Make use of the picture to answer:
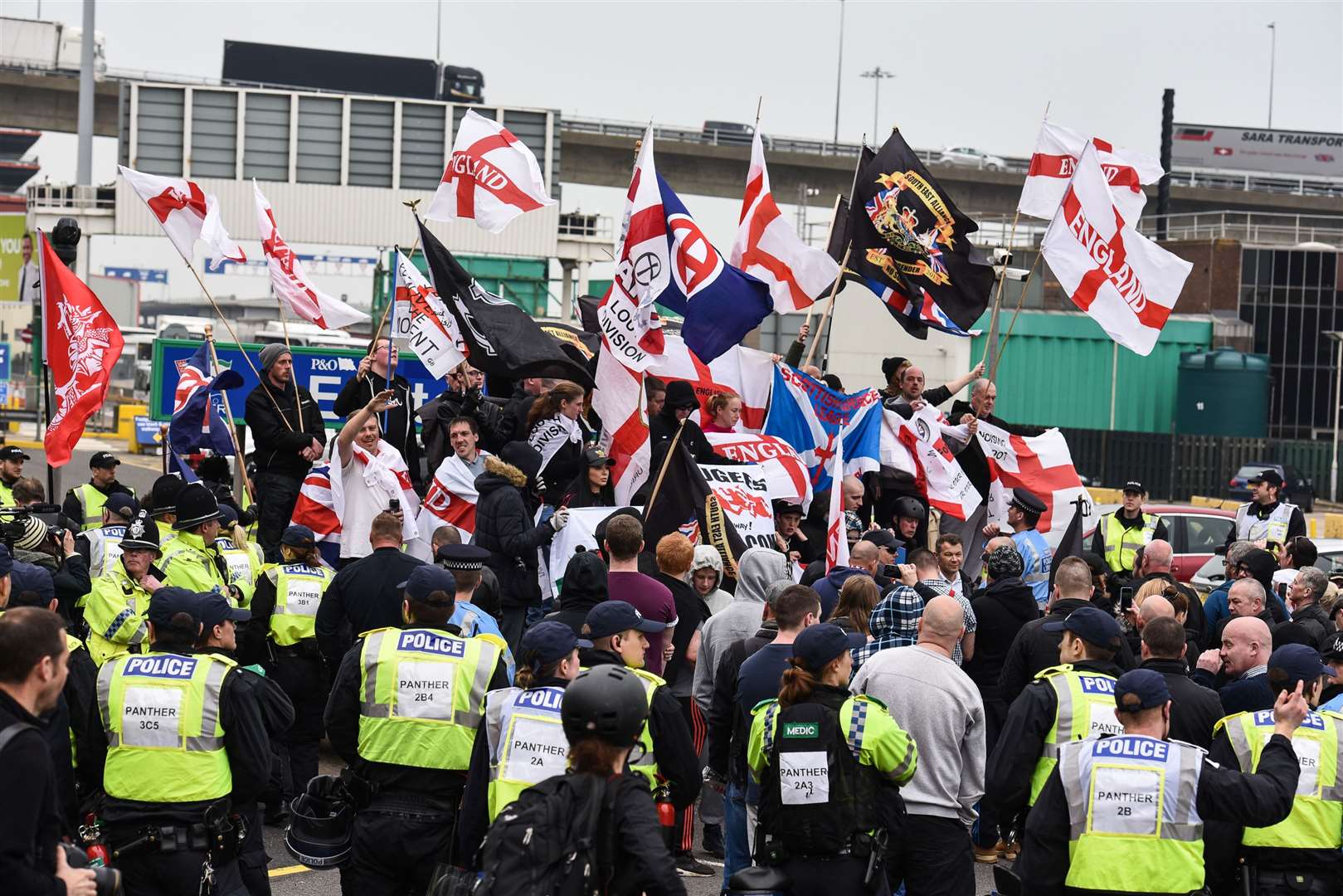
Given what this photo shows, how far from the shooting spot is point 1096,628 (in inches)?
266

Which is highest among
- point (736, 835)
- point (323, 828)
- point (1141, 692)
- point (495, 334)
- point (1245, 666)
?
point (495, 334)

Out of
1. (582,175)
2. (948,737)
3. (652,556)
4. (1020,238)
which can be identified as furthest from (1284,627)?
(582,175)

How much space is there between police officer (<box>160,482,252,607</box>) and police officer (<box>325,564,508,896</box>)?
9.33 feet

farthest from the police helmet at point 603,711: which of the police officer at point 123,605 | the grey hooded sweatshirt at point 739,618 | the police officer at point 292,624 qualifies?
the police officer at point 292,624

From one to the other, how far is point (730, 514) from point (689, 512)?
0.95ft

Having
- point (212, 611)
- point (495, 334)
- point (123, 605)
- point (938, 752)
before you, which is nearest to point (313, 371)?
point (495, 334)

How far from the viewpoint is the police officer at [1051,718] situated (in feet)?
21.7

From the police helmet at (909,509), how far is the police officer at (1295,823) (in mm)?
5056

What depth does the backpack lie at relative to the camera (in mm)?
4383

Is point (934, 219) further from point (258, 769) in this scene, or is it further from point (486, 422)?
point (258, 769)

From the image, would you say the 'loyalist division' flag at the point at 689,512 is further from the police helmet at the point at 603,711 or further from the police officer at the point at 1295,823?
the police helmet at the point at 603,711

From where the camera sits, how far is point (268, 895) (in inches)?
260

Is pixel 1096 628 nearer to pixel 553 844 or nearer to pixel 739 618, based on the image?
pixel 739 618

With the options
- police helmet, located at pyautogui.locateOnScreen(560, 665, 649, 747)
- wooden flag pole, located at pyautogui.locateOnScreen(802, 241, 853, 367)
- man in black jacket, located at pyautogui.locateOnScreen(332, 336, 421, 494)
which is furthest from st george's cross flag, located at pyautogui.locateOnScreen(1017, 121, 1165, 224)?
police helmet, located at pyautogui.locateOnScreen(560, 665, 649, 747)
